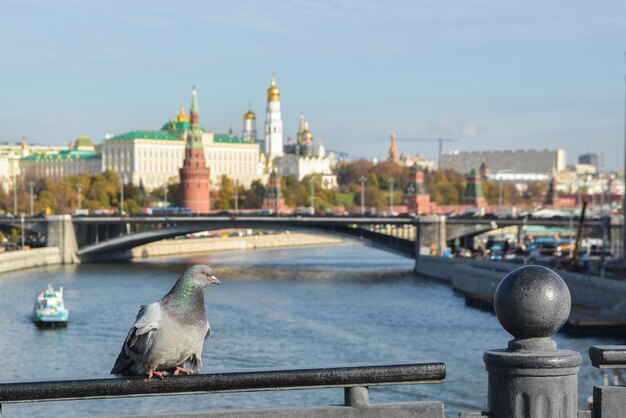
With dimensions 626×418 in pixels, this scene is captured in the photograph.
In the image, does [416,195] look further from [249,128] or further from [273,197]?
[249,128]

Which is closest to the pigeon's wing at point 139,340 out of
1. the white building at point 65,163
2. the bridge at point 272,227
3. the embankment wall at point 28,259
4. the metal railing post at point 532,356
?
the metal railing post at point 532,356

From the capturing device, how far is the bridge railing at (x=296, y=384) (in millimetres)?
2988

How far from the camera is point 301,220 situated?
50625 millimetres

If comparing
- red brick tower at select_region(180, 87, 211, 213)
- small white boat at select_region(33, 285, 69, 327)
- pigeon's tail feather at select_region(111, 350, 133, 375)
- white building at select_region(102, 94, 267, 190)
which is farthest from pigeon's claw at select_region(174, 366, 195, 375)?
white building at select_region(102, 94, 267, 190)

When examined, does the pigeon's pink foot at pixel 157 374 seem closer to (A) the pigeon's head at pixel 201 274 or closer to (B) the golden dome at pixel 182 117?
(A) the pigeon's head at pixel 201 274

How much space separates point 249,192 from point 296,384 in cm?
9085

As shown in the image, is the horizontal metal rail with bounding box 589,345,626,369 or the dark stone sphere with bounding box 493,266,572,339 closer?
the dark stone sphere with bounding box 493,266,572,339

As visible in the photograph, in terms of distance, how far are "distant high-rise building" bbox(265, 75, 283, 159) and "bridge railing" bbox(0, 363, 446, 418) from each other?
446 ft

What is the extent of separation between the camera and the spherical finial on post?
10.2 feet

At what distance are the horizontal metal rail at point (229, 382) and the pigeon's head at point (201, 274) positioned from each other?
279 millimetres

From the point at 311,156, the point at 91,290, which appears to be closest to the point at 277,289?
the point at 91,290

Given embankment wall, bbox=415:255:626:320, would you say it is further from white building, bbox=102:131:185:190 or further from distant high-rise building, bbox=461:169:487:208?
white building, bbox=102:131:185:190

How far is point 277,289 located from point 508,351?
35286 mm

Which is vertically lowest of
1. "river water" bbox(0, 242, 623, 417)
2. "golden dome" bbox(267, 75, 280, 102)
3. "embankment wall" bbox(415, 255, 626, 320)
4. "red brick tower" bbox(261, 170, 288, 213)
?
"river water" bbox(0, 242, 623, 417)
